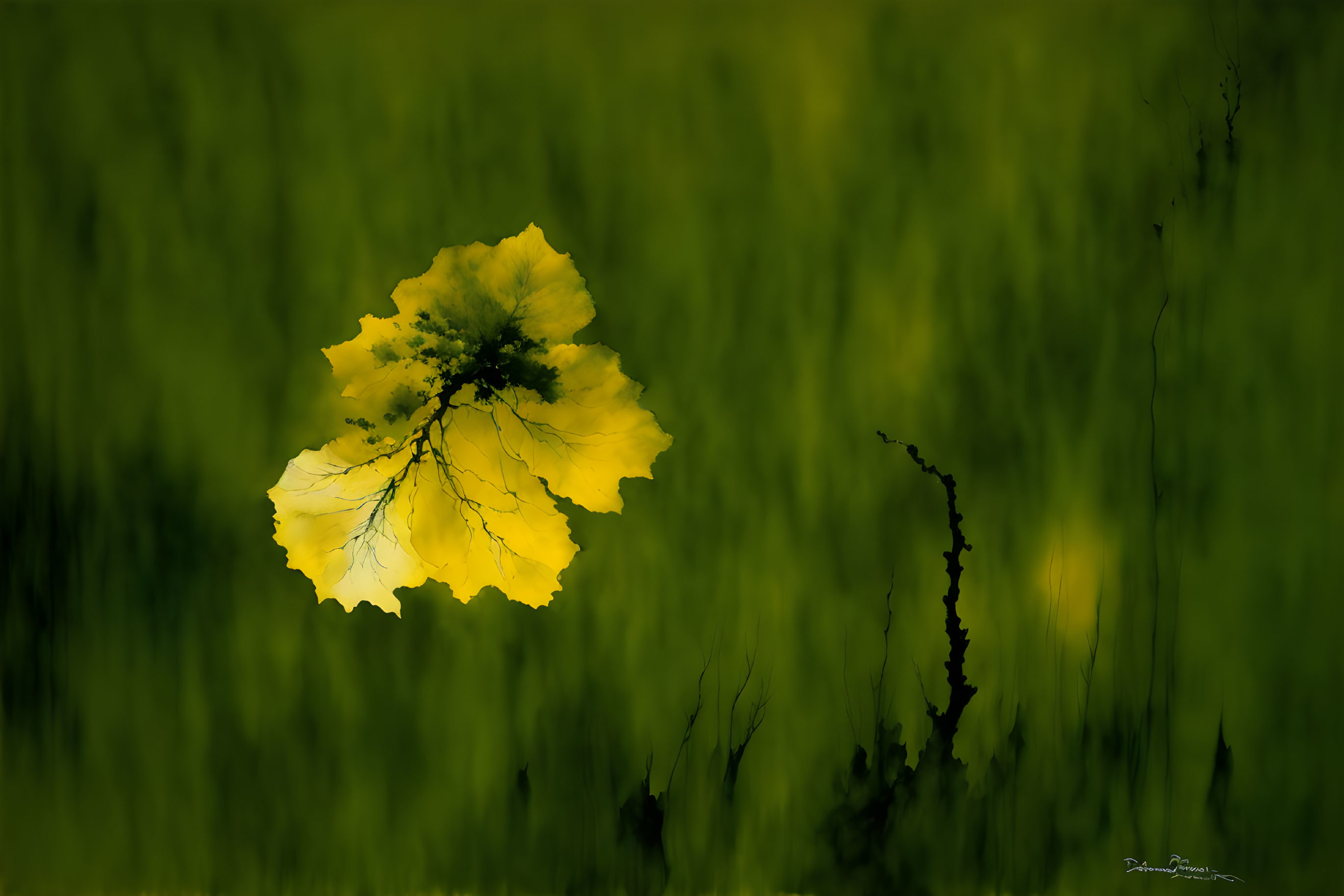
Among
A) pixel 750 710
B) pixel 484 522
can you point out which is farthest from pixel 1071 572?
pixel 484 522

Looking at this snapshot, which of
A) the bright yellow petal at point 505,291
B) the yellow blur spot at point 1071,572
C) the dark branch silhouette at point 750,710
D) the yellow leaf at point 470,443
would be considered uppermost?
the bright yellow petal at point 505,291

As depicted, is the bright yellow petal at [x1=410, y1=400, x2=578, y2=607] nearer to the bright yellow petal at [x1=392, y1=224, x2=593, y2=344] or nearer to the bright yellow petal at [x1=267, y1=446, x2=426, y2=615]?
the bright yellow petal at [x1=267, y1=446, x2=426, y2=615]

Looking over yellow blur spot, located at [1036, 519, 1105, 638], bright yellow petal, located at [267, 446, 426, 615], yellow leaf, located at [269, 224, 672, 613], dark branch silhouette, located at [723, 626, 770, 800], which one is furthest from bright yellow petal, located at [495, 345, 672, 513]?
yellow blur spot, located at [1036, 519, 1105, 638]

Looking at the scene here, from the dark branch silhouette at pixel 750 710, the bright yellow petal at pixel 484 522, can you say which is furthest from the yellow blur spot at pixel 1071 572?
the bright yellow petal at pixel 484 522

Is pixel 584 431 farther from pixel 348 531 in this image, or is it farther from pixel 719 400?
pixel 348 531

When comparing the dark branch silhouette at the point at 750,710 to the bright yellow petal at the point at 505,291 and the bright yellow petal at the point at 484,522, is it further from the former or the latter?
the bright yellow petal at the point at 505,291

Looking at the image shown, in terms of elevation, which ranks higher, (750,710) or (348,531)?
(348,531)

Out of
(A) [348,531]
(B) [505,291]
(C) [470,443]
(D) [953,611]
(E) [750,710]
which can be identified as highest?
(B) [505,291]
